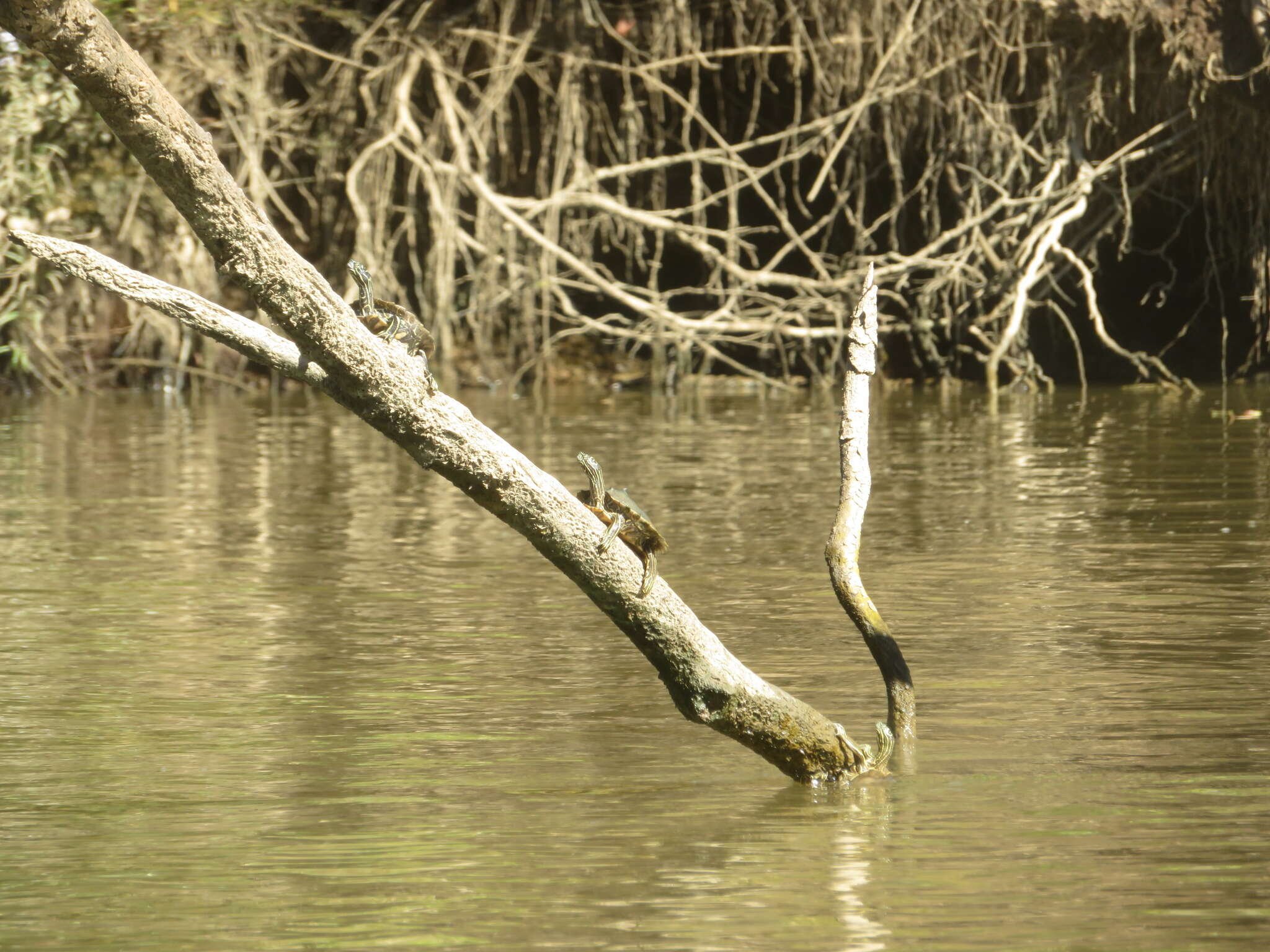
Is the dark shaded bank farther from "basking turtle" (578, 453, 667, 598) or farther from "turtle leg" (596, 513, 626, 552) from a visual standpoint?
"turtle leg" (596, 513, 626, 552)

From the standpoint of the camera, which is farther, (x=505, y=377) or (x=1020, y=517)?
(x=505, y=377)

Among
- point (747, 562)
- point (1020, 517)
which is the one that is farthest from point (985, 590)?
point (1020, 517)

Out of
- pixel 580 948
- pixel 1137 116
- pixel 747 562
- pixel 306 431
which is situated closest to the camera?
pixel 580 948

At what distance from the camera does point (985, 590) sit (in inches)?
239

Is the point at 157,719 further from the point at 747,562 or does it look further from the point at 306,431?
the point at 306,431

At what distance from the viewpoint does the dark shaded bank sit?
40.8ft

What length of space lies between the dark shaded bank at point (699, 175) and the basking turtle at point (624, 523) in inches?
346

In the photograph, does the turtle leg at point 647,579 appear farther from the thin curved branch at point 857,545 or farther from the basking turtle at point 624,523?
the thin curved branch at point 857,545

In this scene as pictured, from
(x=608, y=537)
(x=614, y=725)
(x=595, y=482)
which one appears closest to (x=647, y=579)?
(x=608, y=537)

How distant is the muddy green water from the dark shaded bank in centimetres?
406

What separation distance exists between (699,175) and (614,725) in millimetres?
9665

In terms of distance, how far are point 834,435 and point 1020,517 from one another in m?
3.24

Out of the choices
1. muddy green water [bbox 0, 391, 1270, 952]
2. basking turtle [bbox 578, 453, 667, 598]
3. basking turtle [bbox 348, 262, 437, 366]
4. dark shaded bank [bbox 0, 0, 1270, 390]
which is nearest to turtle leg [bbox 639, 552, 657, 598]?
basking turtle [bbox 578, 453, 667, 598]

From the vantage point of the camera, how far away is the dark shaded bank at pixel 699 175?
12422 millimetres
